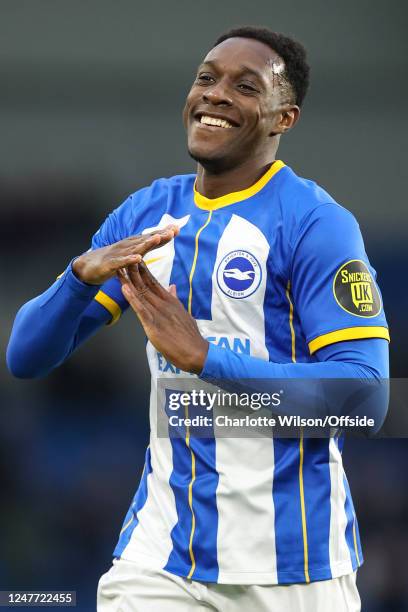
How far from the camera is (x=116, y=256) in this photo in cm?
251

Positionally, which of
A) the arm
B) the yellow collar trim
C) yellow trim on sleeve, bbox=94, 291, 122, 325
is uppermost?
the yellow collar trim

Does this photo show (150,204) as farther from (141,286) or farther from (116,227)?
(141,286)

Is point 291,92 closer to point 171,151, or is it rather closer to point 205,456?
point 205,456

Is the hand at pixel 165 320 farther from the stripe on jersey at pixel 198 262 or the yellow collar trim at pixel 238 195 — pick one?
the yellow collar trim at pixel 238 195

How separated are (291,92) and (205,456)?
3.51 ft

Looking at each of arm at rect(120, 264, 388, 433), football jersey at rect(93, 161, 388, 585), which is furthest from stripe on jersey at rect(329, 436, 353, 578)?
arm at rect(120, 264, 388, 433)

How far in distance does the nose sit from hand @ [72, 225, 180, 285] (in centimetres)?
42

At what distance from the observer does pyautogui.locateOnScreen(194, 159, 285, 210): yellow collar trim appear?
280cm

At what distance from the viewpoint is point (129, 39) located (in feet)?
22.0

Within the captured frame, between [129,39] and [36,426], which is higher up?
[129,39]

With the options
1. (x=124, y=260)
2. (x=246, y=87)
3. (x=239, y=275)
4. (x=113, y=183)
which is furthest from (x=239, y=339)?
(x=113, y=183)

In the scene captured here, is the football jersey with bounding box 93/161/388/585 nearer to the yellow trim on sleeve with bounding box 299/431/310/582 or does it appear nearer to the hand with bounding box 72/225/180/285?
the yellow trim on sleeve with bounding box 299/431/310/582

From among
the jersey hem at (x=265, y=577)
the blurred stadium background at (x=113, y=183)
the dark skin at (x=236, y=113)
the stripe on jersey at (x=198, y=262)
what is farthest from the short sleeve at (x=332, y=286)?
the blurred stadium background at (x=113, y=183)

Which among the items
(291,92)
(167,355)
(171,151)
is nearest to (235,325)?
(167,355)
